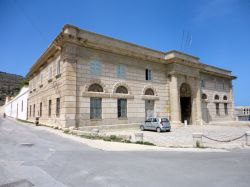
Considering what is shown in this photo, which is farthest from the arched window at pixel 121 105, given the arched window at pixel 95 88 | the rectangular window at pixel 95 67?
the rectangular window at pixel 95 67

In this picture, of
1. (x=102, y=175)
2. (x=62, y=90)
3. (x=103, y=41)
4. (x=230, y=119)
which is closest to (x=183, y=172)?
(x=102, y=175)

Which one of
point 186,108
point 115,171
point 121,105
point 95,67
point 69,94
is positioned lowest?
point 115,171

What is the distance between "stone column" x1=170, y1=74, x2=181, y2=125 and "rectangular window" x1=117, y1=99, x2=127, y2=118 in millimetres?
7278

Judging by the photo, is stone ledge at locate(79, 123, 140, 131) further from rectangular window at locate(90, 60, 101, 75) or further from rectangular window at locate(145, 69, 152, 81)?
rectangular window at locate(145, 69, 152, 81)

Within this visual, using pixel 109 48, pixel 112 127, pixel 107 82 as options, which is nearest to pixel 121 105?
pixel 112 127

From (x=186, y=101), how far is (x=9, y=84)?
93.7 metres

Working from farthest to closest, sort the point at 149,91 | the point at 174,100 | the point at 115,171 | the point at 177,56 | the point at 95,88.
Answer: the point at 177,56 → the point at 174,100 → the point at 149,91 → the point at 95,88 → the point at 115,171

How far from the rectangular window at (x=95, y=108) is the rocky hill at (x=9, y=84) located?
77783mm

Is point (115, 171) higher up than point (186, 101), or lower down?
lower down

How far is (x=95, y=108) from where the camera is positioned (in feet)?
62.6

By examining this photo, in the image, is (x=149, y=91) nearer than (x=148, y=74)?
Yes

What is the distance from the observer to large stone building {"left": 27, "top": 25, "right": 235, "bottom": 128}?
18.0 m

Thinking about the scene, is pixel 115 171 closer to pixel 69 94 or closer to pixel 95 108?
pixel 69 94

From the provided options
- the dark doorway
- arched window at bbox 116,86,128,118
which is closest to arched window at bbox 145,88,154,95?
arched window at bbox 116,86,128,118
